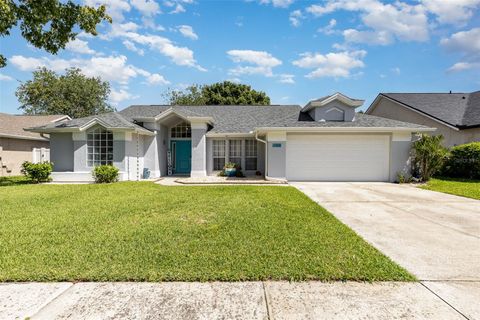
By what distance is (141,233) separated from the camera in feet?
16.4

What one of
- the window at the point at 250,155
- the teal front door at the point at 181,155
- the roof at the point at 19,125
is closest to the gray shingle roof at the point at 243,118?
the window at the point at 250,155

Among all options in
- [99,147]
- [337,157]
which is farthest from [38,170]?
[337,157]

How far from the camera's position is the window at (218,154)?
15945mm

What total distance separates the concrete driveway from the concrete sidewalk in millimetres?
341

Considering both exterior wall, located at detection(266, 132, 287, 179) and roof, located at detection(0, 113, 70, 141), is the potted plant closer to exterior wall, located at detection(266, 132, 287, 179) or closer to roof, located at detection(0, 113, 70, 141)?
exterior wall, located at detection(266, 132, 287, 179)

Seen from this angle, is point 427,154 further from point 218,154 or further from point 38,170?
point 38,170

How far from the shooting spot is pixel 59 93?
3350 centimetres

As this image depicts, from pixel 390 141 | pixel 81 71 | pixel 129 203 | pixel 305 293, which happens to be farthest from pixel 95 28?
pixel 81 71

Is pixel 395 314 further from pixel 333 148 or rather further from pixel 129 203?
pixel 333 148

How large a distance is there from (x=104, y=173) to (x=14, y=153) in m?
10.9

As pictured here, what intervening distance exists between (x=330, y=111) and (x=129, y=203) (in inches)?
463

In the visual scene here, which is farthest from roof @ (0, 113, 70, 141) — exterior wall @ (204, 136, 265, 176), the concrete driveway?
the concrete driveway

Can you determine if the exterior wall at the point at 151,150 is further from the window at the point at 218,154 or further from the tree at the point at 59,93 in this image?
the tree at the point at 59,93

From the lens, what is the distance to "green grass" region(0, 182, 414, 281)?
3402 millimetres
